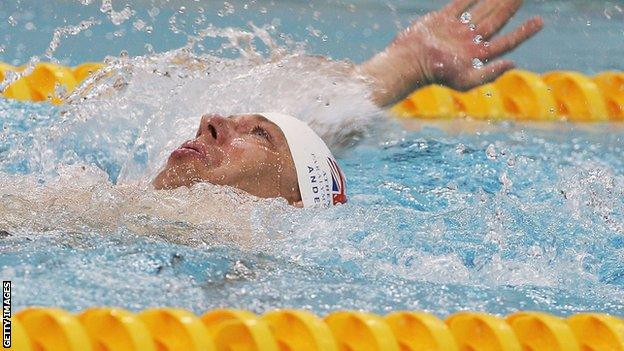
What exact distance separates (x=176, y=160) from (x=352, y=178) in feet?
3.17

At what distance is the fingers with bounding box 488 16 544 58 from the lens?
3.03 meters

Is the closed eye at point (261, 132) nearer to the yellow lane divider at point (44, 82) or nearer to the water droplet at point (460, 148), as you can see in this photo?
the water droplet at point (460, 148)

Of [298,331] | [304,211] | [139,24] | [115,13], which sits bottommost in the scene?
[298,331]

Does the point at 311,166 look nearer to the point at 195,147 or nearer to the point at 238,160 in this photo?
the point at 238,160

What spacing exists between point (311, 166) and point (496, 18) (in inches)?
26.1

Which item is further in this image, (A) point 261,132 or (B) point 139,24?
(B) point 139,24

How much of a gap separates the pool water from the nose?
0.16 metres

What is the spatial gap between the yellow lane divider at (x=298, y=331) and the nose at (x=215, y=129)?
0.91 meters

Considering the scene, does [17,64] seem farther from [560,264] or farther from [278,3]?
[560,264]

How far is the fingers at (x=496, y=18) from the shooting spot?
3.11 meters

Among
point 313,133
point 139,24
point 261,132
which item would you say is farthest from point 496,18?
point 139,24

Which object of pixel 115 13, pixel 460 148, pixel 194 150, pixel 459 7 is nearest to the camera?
pixel 194 150

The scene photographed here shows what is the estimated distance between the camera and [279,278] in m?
2.35

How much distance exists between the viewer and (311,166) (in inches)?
117
